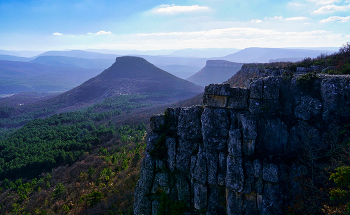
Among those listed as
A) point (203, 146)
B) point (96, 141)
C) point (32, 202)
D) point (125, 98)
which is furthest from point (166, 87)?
point (203, 146)

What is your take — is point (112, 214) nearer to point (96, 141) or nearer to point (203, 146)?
point (203, 146)

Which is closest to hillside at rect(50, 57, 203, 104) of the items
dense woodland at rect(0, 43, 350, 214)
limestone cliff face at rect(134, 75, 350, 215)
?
dense woodland at rect(0, 43, 350, 214)

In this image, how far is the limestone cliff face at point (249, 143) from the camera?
44.9ft

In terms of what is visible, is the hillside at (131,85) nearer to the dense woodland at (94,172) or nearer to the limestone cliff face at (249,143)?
the dense woodland at (94,172)

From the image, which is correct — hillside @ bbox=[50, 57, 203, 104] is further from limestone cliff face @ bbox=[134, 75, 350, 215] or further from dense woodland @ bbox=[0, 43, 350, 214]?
limestone cliff face @ bbox=[134, 75, 350, 215]

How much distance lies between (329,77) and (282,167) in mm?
7869

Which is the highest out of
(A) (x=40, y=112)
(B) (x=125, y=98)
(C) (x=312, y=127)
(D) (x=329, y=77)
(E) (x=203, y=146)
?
(D) (x=329, y=77)

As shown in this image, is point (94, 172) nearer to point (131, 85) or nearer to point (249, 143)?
point (249, 143)

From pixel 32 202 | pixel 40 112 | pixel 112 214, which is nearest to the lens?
pixel 112 214

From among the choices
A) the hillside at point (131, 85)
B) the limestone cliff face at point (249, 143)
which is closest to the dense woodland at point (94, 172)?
the limestone cliff face at point (249, 143)

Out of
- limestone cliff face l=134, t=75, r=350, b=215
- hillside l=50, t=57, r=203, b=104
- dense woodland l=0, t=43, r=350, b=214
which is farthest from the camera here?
hillside l=50, t=57, r=203, b=104

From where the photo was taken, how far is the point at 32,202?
2772 cm

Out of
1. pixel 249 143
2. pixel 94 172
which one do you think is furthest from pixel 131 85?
pixel 249 143

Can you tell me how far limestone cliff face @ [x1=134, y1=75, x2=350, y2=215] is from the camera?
13.7m
